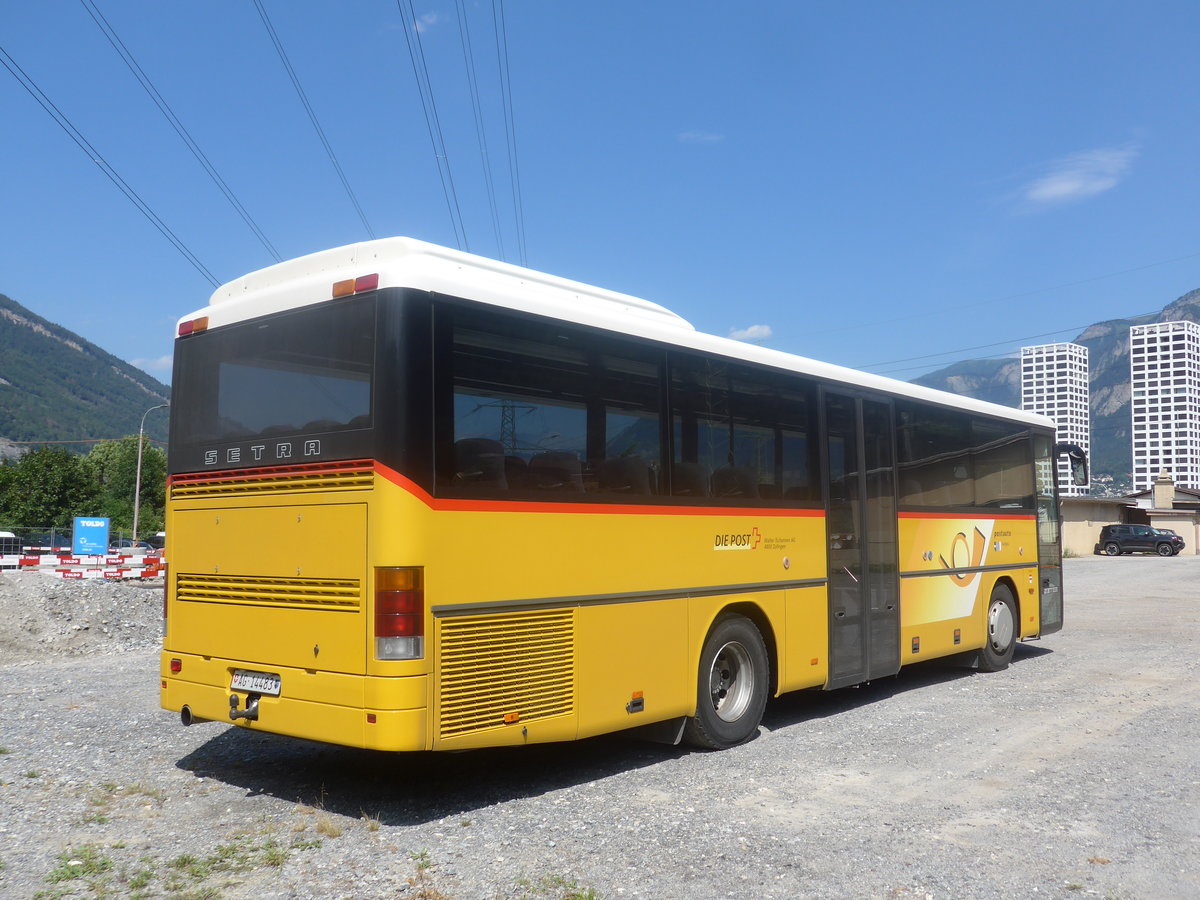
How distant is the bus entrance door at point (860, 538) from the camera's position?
9688 mm

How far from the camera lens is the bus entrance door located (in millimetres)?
9688

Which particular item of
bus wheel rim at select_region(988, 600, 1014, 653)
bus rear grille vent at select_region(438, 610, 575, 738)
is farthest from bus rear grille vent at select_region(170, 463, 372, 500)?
bus wheel rim at select_region(988, 600, 1014, 653)

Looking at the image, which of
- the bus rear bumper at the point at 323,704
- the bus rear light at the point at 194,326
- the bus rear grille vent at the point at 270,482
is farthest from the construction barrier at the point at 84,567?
the bus rear bumper at the point at 323,704

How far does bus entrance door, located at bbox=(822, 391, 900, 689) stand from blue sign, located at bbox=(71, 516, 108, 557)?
3050cm

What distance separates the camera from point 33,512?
84.9 m

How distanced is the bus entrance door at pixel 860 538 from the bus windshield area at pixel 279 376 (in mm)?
4807

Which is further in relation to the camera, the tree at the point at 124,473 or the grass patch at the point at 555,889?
the tree at the point at 124,473

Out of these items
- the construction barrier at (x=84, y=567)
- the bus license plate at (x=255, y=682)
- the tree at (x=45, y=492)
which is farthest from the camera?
the tree at (x=45, y=492)

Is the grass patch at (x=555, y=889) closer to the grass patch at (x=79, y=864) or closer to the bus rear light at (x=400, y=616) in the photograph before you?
the bus rear light at (x=400, y=616)

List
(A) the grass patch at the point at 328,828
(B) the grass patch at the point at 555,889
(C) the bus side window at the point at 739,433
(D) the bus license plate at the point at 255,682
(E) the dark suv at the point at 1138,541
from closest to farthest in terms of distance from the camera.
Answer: (B) the grass patch at the point at 555,889 < (A) the grass patch at the point at 328,828 < (D) the bus license plate at the point at 255,682 < (C) the bus side window at the point at 739,433 < (E) the dark suv at the point at 1138,541

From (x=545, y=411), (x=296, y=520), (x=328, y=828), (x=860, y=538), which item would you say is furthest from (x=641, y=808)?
(x=860, y=538)

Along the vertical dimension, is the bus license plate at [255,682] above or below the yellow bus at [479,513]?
below

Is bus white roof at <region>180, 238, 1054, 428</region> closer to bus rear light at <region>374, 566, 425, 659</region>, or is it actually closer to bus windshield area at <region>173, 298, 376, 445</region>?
bus windshield area at <region>173, 298, 376, 445</region>

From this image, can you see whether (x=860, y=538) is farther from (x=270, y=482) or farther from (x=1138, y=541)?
(x=1138, y=541)
